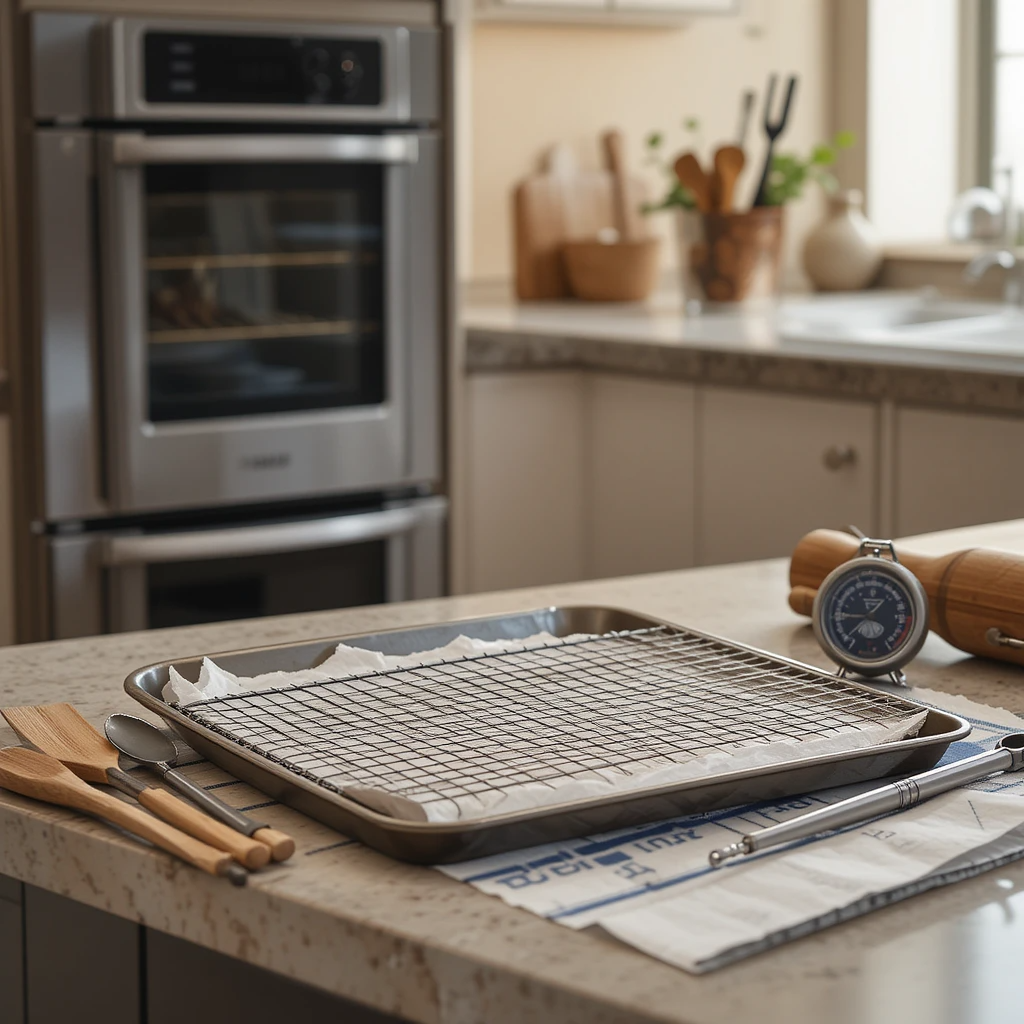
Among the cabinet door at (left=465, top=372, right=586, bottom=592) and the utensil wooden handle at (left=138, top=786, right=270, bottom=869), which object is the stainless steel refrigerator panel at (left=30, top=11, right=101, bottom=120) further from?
the utensil wooden handle at (left=138, top=786, right=270, bottom=869)

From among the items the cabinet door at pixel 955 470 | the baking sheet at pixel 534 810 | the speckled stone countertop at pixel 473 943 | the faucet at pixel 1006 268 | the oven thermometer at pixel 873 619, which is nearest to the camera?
the speckled stone countertop at pixel 473 943

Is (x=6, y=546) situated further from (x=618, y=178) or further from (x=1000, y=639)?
(x=1000, y=639)

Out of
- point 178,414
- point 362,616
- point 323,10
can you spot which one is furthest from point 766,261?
point 362,616

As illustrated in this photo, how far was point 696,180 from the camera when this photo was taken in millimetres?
3410

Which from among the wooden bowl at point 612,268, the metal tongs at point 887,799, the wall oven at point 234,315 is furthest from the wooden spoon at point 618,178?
the metal tongs at point 887,799

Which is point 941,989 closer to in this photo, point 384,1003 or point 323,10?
point 384,1003

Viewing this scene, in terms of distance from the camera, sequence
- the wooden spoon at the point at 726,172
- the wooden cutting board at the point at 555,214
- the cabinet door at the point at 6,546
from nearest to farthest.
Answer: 1. the cabinet door at the point at 6,546
2. the wooden spoon at the point at 726,172
3. the wooden cutting board at the point at 555,214

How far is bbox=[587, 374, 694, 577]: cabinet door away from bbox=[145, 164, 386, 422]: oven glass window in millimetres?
426

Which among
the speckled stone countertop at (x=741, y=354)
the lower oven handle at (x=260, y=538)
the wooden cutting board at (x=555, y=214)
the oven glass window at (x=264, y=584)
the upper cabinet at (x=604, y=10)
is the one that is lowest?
the oven glass window at (x=264, y=584)

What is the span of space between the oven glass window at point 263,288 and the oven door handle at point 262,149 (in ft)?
0.15

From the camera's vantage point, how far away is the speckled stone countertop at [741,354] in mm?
2408

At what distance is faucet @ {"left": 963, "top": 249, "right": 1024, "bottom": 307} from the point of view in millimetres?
3160

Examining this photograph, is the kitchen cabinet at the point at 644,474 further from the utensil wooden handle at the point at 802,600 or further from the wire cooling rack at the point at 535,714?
the wire cooling rack at the point at 535,714

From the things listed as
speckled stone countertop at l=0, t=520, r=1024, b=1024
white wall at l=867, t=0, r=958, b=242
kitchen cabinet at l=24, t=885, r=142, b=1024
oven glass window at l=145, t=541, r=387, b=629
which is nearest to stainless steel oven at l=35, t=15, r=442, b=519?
oven glass window at l=145, t=541, r=387, b=629
